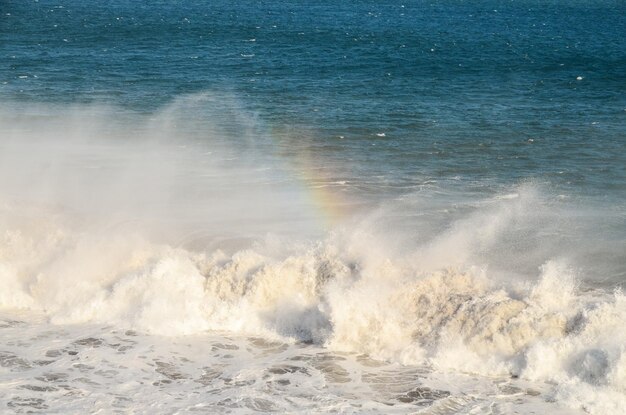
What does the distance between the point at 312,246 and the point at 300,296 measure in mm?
2244

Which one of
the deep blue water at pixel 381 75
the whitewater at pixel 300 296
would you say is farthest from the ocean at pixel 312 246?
the deep blue water at pixel 381 75

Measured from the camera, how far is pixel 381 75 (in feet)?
188

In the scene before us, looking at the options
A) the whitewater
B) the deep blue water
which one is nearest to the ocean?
the whitewater

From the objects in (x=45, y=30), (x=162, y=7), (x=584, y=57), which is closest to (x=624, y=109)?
(x=584, y=57)

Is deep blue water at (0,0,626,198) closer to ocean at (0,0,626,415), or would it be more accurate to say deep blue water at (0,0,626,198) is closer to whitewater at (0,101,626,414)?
ocean at (0,0,626,415)

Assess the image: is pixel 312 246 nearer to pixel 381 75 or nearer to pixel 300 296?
pixel 300 296

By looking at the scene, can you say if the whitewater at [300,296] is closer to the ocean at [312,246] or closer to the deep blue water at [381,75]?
the ocean at [312,246]

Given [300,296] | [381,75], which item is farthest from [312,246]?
[381,75]

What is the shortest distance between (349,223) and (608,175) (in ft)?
35.0

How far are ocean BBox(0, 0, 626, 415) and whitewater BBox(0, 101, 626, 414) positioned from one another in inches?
2.3

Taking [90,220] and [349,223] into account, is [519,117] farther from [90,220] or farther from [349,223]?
Answer: [90,220]

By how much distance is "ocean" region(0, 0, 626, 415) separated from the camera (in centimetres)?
1789

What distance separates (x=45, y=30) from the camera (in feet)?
257

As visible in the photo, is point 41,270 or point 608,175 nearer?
point 41,270
